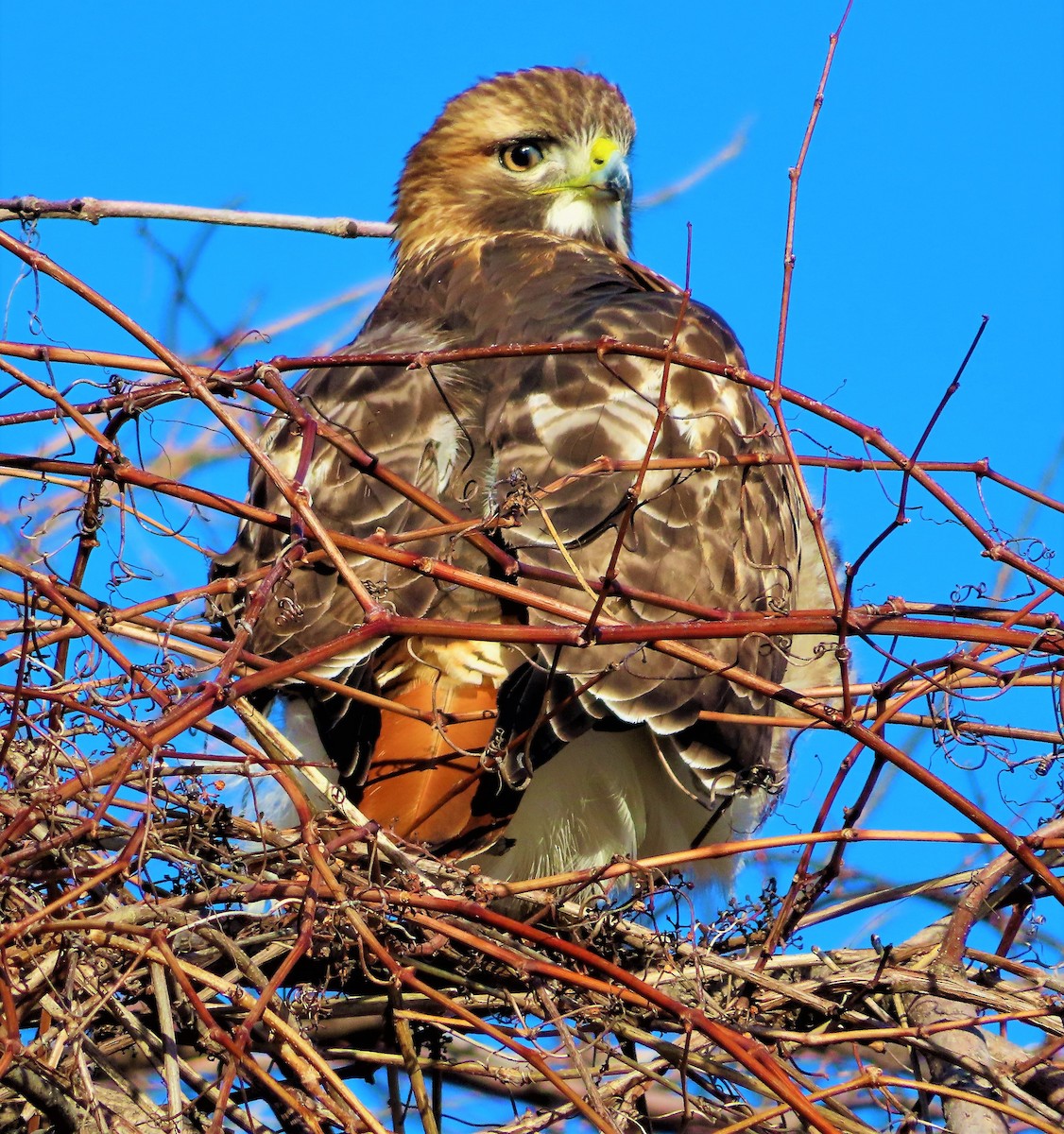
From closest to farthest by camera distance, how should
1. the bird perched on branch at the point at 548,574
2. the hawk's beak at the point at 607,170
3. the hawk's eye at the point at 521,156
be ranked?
1. the bird perched on branch at the point at 548,574
2. the hawk's beak at the point at 607,170
3. the hawk's eye at the point at 521,156

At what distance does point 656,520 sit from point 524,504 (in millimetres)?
993

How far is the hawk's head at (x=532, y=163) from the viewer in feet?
16.3

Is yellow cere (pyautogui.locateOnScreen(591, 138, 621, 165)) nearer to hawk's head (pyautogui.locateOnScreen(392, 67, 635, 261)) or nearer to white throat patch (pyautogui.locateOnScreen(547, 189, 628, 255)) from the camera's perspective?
hawk's head (pyautogui.locateOnScreen(392, 67, 635, 261))

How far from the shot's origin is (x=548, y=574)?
2551 millimetres

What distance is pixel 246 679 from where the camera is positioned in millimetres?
2094

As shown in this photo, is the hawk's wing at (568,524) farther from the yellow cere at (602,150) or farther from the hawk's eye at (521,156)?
the hawk's eye at (521,156)

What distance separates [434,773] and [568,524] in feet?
1.98

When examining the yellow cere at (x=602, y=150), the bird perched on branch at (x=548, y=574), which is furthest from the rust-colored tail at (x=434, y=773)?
the yellow cere at (x=602, y=150)

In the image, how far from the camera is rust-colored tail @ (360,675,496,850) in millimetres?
3277

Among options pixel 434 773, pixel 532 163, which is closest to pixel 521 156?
pixel 532 163

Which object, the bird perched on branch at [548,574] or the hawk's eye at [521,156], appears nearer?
the bird perched on branch at [548,574]

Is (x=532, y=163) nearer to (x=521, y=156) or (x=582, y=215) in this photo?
(x=521, y=156)

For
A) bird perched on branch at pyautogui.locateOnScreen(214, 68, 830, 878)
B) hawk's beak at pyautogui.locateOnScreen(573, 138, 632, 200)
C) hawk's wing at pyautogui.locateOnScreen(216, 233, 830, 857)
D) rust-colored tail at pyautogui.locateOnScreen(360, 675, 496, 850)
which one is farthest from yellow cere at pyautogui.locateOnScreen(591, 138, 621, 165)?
rust-colored tail at pyautogui.locateOnScreen(360, 675, 496, 850)

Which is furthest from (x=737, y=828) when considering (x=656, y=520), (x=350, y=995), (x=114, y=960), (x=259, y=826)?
(x=114, y=960)
